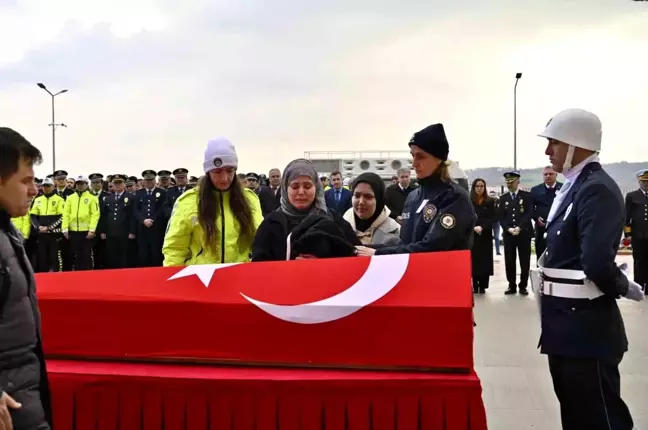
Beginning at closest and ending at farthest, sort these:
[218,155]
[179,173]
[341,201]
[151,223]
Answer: [218,155] → [341,201] → [151,223] → [179,173]

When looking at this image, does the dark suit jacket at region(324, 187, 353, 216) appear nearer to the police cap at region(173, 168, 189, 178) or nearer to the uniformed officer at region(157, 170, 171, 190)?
the police cap at region(173, 168, 189, 178)

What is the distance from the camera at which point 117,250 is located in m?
10.3

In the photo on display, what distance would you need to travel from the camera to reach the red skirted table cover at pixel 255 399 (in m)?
1.90

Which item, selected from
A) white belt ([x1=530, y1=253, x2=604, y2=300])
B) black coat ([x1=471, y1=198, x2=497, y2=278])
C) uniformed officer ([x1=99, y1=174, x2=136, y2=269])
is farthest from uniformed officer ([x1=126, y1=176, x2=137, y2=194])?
white belt ([x1=530, y1=253, x2=604, y2=300])

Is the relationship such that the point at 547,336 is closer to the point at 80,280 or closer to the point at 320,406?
the point at 320,406

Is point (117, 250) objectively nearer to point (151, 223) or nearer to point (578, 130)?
point (151, 223)

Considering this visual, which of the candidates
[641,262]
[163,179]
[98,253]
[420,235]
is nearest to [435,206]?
[420,235]

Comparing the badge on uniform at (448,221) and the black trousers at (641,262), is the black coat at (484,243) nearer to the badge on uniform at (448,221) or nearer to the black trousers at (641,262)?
the black trousers at (641,262)

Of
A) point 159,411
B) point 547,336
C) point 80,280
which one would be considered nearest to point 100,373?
point 159,411

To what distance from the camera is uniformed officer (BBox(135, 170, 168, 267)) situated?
9.54 meters

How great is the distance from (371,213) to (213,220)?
846mm

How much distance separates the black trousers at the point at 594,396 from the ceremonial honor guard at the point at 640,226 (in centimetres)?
600

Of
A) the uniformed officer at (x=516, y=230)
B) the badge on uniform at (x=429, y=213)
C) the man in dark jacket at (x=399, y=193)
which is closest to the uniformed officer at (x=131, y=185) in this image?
the man in dark jacket at (x=399, y=193)

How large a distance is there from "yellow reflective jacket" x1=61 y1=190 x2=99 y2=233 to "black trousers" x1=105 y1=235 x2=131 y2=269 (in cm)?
38
